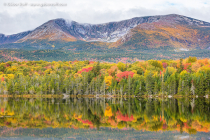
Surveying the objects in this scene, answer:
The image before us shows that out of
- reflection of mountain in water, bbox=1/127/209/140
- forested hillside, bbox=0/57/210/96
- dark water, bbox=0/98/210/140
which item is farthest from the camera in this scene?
forested hillside, bbox=0/57/210/96

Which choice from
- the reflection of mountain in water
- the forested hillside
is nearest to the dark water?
the reflection of mountain in water

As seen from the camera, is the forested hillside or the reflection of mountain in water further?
the forested hillside

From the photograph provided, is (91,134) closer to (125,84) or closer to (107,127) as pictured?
(107,127)

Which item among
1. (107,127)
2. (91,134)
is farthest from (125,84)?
(91,134)

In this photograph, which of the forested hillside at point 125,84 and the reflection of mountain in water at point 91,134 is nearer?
the reflection of mountain in water at point 91,134

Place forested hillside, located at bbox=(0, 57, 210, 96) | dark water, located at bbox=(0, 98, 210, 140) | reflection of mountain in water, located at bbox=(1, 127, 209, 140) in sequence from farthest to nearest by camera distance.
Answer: forested hillside, located at bbox=(0, 57, 210, 96)
dark water, located at bbox=(0, 98, 210, 140)
reflection of mountain in water, located at bbox=(1, 127, 209, 140)

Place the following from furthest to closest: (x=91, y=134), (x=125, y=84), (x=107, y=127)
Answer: (x=125, y=84) → (x=107, y=127) → (x=91, y=134)

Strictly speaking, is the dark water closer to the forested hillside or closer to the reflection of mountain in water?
the reflection of mountain in water

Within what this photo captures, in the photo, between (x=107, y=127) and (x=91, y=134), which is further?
(x=107, y=127)

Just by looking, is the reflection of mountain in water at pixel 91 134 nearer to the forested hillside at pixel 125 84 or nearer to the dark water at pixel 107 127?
the dark water at pixel 107 127

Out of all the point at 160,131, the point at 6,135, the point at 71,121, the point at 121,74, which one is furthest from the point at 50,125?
the point at 121,74

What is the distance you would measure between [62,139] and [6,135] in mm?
6522

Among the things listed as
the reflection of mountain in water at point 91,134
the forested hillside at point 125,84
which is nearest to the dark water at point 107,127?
the reflection of mountain in water at point 91,134

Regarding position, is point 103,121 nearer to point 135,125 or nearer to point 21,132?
point 135,125
